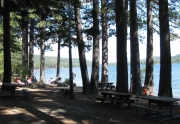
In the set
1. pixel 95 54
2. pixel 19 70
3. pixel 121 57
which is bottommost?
pixel 19 70

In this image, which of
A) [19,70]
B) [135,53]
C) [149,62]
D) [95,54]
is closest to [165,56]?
[135,53]

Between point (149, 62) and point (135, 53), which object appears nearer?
point (135, 53)

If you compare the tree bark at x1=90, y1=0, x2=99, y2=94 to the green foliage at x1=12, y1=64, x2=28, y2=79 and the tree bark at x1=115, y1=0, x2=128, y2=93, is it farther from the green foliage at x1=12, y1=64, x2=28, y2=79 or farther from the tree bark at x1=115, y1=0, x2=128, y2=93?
the green foliage at x1=12, y1=64, x2=28, y2=79

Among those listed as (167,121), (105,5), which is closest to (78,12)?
(105,5)

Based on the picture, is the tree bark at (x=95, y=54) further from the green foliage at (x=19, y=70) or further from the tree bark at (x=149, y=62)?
the green foliage at (x=19, y=70)

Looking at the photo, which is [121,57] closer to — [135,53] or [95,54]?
[135,53]

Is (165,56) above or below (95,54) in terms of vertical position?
below

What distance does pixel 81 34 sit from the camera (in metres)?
14.6

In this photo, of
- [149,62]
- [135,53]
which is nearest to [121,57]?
[135,53]

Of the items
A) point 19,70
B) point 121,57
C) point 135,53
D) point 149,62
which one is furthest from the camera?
point 19,70

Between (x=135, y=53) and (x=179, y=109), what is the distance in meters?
5.97

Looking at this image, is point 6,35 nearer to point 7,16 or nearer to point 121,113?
point 7,16

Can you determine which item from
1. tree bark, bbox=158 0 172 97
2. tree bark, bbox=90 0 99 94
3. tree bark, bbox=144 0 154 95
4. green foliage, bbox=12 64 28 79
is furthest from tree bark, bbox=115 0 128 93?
green foliage, bbox=12 64 28 79

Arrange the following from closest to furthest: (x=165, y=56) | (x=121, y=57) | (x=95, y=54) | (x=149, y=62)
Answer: (x=165, y=56) → (x=121, y=57) → (x=95, y=54) → (x=149, y=62)
